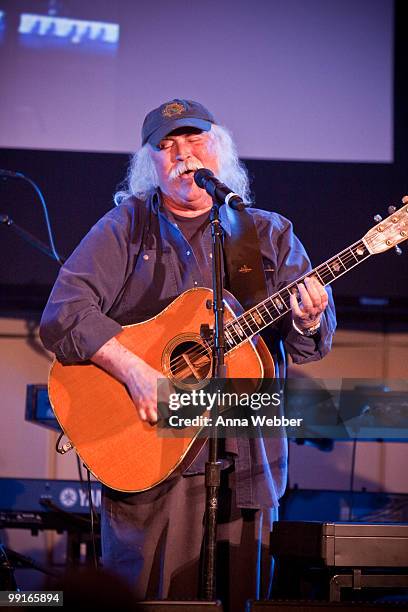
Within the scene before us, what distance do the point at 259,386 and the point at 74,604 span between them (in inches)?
54.8

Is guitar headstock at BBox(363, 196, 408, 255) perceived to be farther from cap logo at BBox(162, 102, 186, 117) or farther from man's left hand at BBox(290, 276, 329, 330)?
cap logo at BBox(162, 102, 186, 117)

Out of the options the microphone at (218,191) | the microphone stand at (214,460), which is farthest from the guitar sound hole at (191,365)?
the microphone at (218,191)

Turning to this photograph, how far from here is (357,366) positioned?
5.81m

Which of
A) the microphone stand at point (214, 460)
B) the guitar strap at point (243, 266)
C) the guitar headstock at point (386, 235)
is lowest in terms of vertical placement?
the microphone stand at point (214, 460)

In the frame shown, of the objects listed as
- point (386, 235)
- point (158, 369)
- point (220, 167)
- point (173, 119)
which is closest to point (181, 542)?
point (158, 369)

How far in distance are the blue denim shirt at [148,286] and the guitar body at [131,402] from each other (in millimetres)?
91

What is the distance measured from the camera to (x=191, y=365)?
3004mm

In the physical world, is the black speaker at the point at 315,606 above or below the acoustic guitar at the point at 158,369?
below

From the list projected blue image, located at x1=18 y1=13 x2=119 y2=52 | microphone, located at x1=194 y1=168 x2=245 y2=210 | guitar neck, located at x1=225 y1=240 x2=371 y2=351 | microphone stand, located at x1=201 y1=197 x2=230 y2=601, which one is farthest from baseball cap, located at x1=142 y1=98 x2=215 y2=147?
projected blue image, located at x1=18 y1=13 x2=119 y2=52

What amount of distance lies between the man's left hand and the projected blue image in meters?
2.69

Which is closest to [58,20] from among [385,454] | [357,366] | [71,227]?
[71,227]

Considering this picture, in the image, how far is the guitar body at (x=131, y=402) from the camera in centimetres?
292

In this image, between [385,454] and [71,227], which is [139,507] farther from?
[385,454]

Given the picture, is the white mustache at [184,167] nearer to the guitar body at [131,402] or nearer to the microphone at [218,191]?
the microphone at [218,191]
